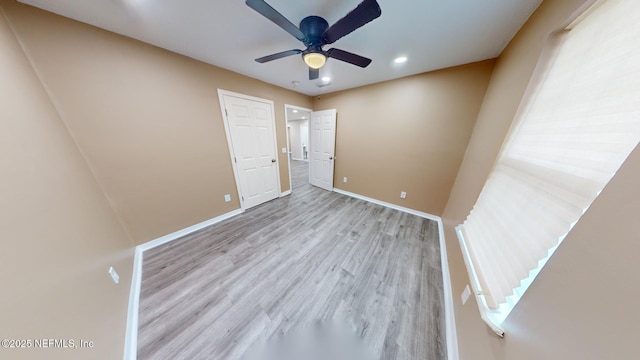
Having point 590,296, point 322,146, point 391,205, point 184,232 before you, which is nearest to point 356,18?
point 590,296

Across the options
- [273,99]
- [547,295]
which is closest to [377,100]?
[273,99]

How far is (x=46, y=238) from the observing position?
0.83 metres

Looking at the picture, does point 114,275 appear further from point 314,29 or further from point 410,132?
point 410,132

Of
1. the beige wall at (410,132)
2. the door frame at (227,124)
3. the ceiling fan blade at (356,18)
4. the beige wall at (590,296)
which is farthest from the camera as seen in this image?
the door frame at (227,124)

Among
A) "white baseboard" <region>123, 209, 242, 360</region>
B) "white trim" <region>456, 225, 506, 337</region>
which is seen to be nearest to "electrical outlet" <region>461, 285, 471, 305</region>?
"white trim" <region>456, 225, 506, 337</region>

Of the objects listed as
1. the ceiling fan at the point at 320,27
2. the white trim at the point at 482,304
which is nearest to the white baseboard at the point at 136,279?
the white trim at the point at 482,304

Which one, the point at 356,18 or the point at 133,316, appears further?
the point at 133,316

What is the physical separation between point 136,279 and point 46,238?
3.50 ft

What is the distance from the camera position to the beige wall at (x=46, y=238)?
651 millimetres

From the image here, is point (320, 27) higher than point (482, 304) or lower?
higher

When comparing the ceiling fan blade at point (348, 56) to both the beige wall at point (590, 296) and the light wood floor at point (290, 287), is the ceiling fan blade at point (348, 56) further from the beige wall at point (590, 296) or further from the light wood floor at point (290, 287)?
the light wood floor at point (290, 287)

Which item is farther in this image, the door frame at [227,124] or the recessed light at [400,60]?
the door frame at [227,124]

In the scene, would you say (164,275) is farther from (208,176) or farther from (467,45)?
(467,45)

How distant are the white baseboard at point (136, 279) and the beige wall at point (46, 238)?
0.21 feet
